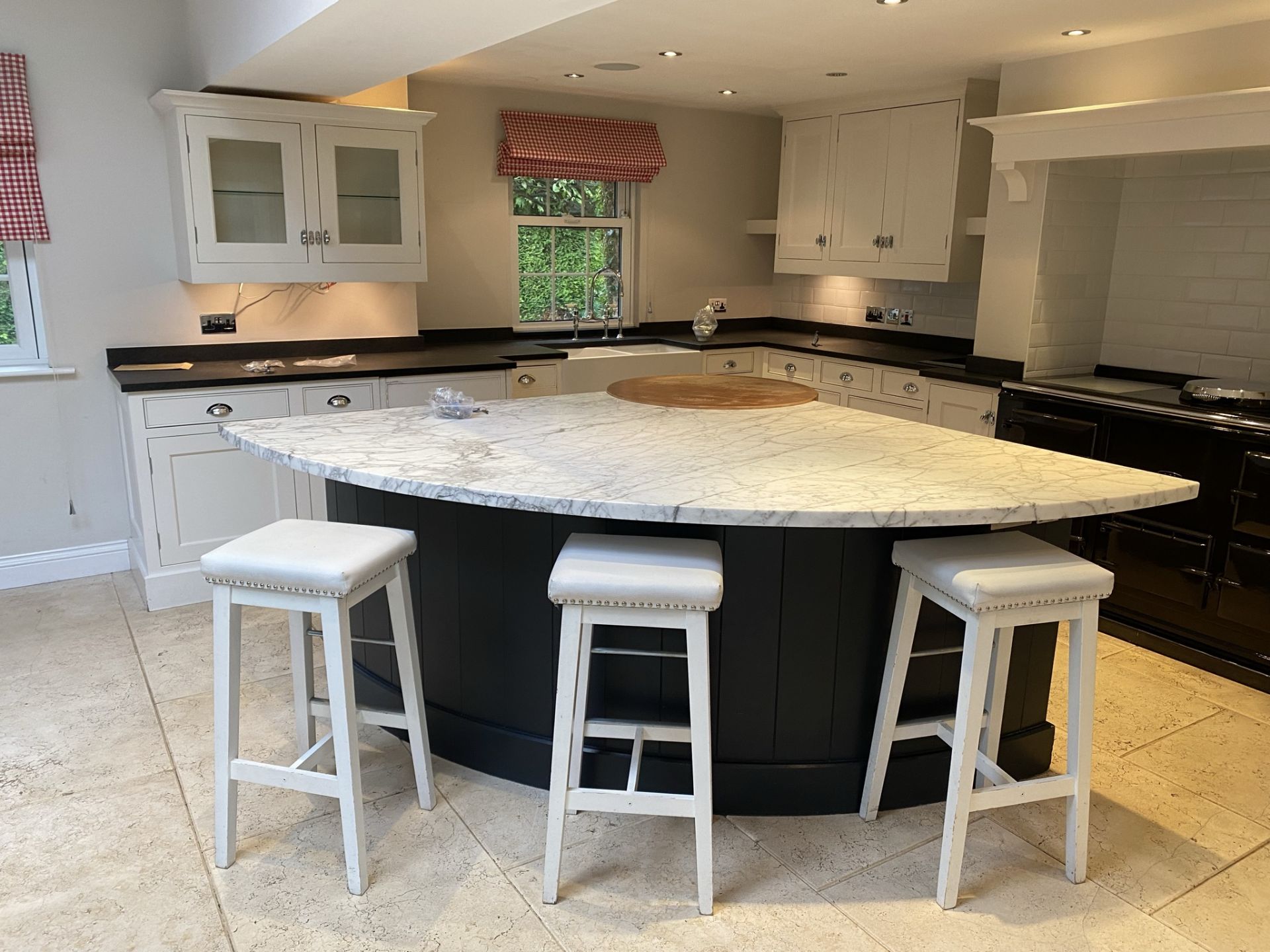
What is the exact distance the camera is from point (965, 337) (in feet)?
17.2

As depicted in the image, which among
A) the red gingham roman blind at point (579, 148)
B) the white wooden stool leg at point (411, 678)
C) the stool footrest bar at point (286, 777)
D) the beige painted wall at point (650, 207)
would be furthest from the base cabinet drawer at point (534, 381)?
the stool footrest bar at point (286, 777)

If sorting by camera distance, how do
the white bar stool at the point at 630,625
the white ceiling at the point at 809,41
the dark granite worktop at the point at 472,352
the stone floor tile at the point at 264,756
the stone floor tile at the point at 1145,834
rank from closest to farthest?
the white bar stool at the point at 630,625, the stone floor tile at the point at 1145,834, the stone floor tile at the point at 264,756, the white ceiling at the point at 809,41, the dark granite worktop at the point at 472,352

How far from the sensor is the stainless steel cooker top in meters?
3.38

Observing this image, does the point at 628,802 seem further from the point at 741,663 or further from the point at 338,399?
the point at 338,399

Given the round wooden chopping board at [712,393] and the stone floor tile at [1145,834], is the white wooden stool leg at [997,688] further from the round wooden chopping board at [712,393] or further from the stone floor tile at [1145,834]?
the round wooden chopping board at [712,393]

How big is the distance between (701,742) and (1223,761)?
1.83 m

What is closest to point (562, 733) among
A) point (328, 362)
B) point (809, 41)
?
point (328, 362)

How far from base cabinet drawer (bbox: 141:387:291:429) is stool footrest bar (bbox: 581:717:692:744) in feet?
7.08

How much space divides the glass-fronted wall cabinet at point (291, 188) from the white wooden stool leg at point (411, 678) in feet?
7.34

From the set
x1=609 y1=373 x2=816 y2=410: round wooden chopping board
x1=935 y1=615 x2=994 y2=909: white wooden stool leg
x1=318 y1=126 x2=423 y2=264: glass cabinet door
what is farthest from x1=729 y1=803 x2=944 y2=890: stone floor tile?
x1=318 y1=126 x2=423 y2=264: glass cabinet door

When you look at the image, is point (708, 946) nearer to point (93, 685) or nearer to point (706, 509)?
point (706, 509)

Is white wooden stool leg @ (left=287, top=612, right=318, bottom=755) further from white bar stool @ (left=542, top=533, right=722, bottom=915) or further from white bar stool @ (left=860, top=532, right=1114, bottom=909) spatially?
white bar stool @ (left=860, top=532, right=1114, bottom=909)

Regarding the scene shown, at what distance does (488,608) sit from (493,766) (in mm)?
463

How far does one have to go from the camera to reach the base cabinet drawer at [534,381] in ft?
14.9
